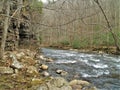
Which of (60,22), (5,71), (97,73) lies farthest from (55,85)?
(97,73)

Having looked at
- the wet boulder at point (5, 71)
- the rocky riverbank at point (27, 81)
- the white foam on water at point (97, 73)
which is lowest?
the white foam on water at point (97, 73)

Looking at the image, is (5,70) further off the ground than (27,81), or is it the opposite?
(5,70)

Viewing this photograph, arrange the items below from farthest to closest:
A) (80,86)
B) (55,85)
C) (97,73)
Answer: (97,73) → (80,86) → (55,85)

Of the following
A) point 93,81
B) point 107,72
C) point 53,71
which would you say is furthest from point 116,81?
point 53,71

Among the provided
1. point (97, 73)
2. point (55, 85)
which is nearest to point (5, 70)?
point (55, 85)

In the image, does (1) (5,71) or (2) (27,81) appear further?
(1) (5,71)

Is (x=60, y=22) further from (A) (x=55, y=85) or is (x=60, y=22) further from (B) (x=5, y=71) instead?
(B) (x=5, y=71)

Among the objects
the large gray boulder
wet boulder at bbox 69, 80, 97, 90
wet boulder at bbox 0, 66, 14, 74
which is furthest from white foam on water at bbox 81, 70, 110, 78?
the large gray boulder

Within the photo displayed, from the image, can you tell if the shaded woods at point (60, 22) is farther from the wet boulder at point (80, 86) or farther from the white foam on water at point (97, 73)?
the white foam on water at point (97, 73)

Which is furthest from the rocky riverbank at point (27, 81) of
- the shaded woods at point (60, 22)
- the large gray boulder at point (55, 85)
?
the shaded woods at point (60, 22)

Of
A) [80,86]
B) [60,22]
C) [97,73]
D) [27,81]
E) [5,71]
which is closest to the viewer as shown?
[60,22]

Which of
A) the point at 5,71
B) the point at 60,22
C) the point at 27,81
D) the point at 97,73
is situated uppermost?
the point at 60,22

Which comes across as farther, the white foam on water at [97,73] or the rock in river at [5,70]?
the white foam on water at [97,73]

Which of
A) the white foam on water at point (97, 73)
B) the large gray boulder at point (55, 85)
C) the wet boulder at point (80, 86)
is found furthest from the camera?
the white foam on water at point (97, 73)
